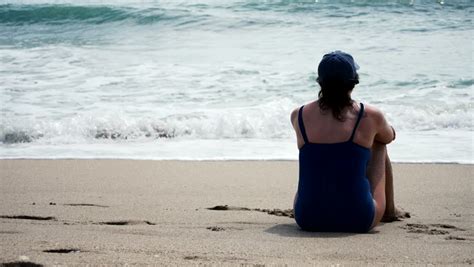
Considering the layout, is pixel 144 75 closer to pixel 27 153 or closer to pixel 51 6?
pixel 27 153

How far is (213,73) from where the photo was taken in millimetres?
11422

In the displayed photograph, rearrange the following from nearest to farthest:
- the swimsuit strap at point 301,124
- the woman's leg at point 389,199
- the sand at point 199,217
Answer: the sand at point 199,217, the swimsuit strap at point 301,124, the woman's leg at point 389,199

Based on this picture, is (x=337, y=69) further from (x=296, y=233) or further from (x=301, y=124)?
(x=296, y=233)

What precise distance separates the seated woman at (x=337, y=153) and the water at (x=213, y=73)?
110 inches

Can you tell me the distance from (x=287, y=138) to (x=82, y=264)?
196 inches

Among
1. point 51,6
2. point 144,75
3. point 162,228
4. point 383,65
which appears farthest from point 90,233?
point 51,6

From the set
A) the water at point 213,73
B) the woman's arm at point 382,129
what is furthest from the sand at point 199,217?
the water at point 213,73

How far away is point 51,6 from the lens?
18.0 m

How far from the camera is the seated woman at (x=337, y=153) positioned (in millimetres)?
3994

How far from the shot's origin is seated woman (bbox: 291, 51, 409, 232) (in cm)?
399

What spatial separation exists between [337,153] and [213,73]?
24.8ft

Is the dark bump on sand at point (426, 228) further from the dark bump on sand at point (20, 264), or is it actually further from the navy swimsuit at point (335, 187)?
the dark bump on sand at point (20, 264)

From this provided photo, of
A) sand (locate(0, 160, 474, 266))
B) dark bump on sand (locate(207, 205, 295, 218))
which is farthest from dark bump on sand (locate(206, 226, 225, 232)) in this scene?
dark bump on sand (locate(207, 205, 295, 218))

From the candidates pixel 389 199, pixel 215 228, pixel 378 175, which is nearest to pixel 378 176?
pixel 378 175
